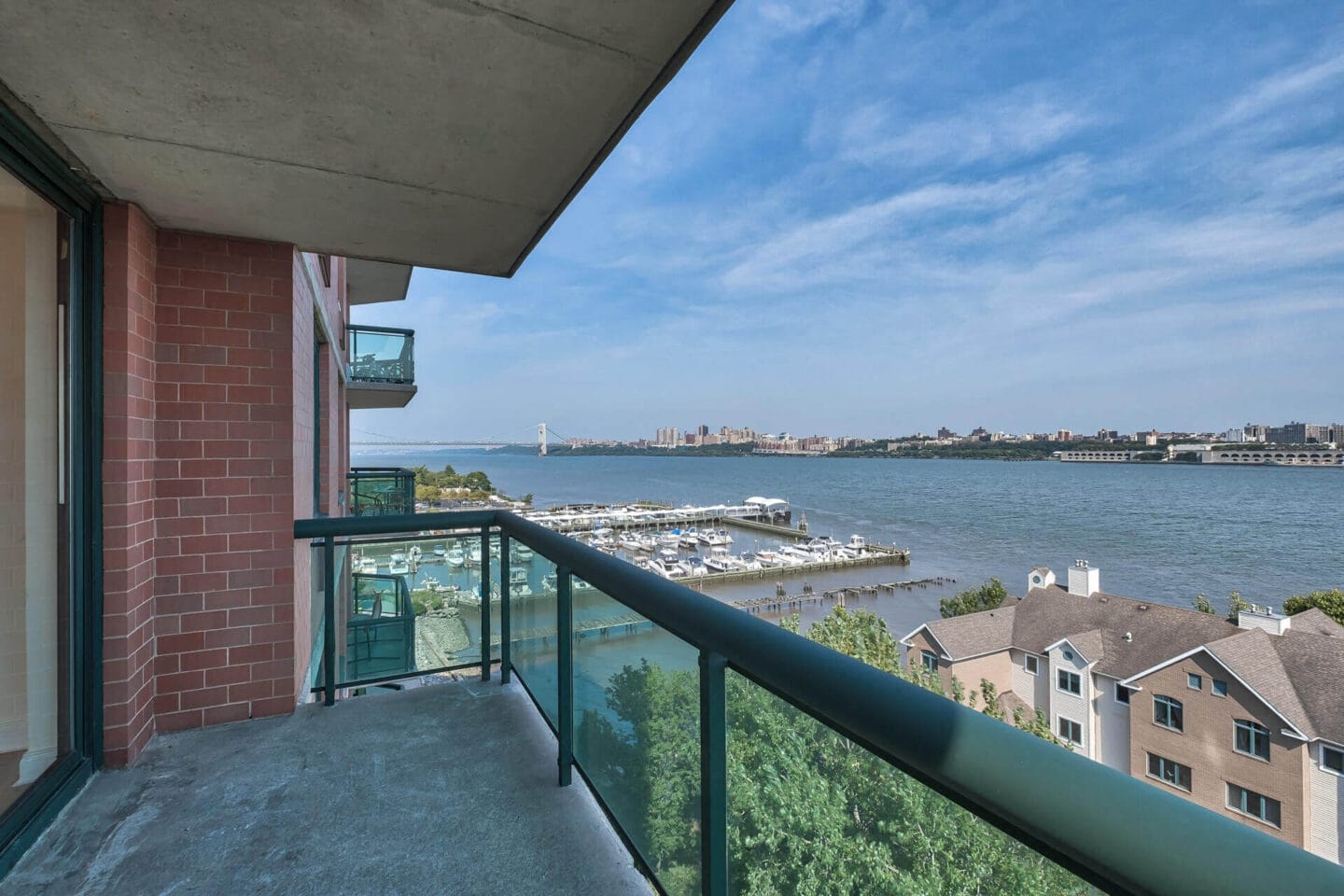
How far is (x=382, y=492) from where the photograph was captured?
365 inches

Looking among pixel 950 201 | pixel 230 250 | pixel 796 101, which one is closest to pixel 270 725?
pixel 230 250

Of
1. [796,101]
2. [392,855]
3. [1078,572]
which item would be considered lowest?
[1078,572]

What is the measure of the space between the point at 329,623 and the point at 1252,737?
16.4 m

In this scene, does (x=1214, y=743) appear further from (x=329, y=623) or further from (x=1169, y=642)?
(x=329, y=623)

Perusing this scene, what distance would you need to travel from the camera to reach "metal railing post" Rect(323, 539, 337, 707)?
323 cm

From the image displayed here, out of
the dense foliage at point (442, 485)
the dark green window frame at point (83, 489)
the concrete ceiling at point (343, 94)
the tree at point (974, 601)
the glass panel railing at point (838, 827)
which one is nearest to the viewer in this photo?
the glass panel railing at point (838, 827)

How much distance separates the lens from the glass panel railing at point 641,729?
60.7 inches

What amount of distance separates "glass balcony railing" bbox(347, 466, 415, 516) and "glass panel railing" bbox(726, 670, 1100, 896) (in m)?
8.76

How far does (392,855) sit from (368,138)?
240cm

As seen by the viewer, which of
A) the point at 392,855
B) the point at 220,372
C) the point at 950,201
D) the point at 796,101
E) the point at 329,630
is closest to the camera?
the point at 392,855

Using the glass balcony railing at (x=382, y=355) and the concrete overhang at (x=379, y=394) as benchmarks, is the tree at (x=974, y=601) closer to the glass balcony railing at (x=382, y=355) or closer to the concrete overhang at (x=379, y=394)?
the concrete overhang at (x=379, y=394)

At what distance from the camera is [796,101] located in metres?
60.1

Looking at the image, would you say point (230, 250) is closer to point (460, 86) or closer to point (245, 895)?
point (460, 86)

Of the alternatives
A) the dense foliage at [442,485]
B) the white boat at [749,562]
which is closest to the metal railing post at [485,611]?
the dense foliage at [442,485]
